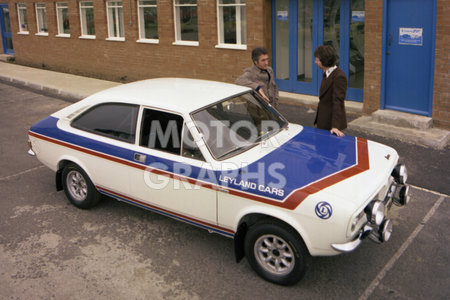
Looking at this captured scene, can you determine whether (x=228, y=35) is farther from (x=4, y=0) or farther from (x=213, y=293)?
(x=4, y=0)

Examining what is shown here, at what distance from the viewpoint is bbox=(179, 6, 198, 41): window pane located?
513 inches

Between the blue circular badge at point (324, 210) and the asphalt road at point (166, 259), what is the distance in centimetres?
80

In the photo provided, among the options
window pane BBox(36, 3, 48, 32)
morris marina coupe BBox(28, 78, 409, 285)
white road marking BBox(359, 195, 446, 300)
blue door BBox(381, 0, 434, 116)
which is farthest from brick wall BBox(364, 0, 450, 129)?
window pane BBox(36, 3, 48, 32)

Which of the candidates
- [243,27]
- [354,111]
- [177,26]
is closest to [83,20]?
[177,26]

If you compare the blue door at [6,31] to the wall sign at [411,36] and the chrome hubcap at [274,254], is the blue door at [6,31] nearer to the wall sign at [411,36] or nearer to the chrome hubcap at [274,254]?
the wall sign at [411,36]

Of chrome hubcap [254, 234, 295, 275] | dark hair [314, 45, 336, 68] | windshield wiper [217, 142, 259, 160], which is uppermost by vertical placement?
dark hair [314, 45, 336, 68]

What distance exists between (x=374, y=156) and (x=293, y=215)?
129 cm

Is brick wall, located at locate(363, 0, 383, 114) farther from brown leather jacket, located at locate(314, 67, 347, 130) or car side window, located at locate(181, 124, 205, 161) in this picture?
car side window, located at locate(181, 124, 205, 161)

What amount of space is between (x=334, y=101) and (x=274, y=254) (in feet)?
7.96

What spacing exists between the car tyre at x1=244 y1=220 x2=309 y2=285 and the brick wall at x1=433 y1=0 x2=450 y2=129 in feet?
17.6

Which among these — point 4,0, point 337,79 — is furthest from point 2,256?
point 4,0

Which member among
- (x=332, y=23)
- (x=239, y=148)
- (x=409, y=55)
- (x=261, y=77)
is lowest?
(x=239, y=148)

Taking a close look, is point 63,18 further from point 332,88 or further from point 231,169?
Result: point 231,169

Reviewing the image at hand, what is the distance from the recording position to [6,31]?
22766 mm
